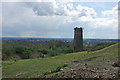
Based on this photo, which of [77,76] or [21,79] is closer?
[77,76]

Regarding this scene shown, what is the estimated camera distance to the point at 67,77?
19.3 feet

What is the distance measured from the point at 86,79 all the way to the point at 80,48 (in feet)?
72.7

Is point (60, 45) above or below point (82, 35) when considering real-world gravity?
below

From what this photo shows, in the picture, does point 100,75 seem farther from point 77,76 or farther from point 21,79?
point 21,79

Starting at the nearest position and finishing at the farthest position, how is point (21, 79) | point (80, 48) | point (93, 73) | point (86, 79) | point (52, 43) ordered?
point (86, 79), point (93, 73), point (21, 79), point (80, 48), point (52, 43)

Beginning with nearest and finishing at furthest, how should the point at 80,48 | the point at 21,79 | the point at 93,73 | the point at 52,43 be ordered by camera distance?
the point at 93,73
the point at 21,79
the point at 80,48
the point at 52,43

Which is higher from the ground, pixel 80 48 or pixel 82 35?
pixel 82 35

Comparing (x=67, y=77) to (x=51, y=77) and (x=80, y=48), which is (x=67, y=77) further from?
(x=80, y=48)

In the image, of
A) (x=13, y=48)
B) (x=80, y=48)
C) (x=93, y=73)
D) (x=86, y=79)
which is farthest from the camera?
(x=13, y=48)

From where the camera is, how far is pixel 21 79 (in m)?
6.88

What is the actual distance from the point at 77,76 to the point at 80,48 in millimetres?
21900

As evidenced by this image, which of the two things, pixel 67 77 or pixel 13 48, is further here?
pixel 13 48

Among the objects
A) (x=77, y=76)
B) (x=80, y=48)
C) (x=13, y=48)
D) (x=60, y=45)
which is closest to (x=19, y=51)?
(x=13, y=48)

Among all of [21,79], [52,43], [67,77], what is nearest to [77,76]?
[67,77]
